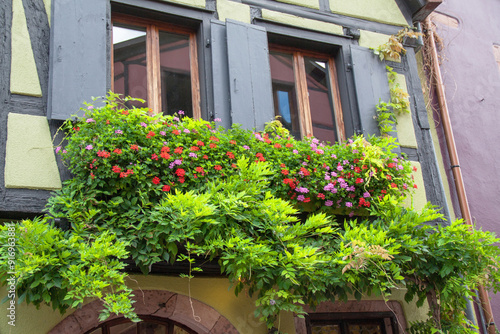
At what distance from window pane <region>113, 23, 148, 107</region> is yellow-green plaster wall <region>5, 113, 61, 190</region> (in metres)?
0.87

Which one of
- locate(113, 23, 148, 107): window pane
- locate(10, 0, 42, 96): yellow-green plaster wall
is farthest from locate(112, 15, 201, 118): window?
locate(10, 0, 42, 96): yellow-green plaster wall

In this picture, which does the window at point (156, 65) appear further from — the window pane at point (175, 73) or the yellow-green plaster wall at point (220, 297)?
the yellow-green plaster wall at point (220, 297)

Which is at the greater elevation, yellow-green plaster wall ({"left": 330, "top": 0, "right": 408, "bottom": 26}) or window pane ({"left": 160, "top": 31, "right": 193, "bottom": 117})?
yellow-green plaster wall ({"left": 330, "top": 0, "right": 408, "bottom": 26})

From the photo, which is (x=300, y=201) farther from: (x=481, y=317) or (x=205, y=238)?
(x=481, y=317)

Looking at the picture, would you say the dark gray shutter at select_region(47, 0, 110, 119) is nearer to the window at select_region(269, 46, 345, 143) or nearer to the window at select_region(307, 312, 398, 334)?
the window at select_region(269, 46, 345, 143)

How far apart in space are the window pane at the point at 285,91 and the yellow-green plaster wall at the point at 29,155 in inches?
83.3

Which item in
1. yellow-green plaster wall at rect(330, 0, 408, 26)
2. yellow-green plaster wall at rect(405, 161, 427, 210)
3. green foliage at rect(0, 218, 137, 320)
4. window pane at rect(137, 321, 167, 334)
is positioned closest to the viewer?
green foliage at rect(0, 218, 137, 320)

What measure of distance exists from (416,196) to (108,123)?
2894 mm

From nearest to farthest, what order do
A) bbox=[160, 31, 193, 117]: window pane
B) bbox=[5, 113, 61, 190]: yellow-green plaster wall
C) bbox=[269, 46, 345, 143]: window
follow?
1. bbox=[5, 113, 61, 190]: yellow-green plaster wall
2. bbox=[160, 31, 193, 117]: window pane
3. bbox=[269, 46, 345, 143]: window

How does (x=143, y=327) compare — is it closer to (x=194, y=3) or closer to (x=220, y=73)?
(x=220, y=73)

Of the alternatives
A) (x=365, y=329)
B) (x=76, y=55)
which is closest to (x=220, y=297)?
(x=365, y=329)

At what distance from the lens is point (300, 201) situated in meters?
4.61

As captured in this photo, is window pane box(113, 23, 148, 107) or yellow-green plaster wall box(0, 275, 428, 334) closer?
yellow-green plaster wall box(0, 275, 428, 334)

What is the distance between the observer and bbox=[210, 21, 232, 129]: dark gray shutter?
494cm
